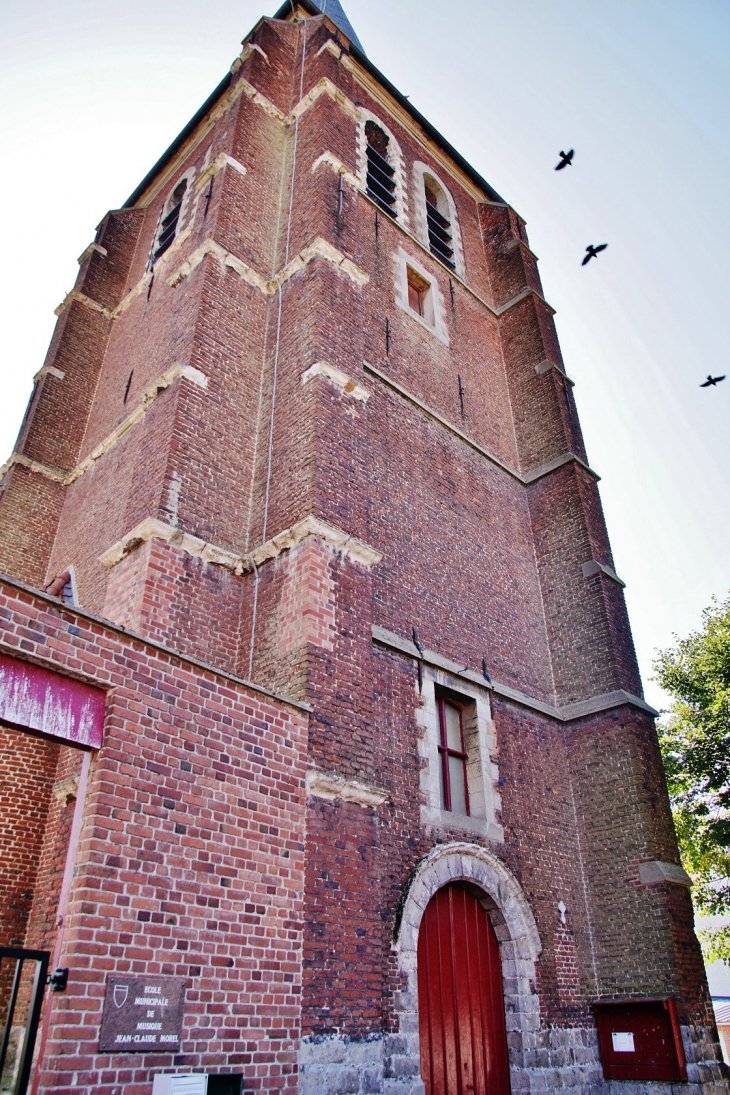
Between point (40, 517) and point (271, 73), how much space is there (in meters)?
9.48

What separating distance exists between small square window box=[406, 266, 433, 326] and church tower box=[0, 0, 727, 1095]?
0.24 metres

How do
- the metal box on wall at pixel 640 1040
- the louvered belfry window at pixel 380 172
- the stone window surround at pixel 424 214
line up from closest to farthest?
1. the metal box on wall at pixel 640 1040
2. the louvered belfry window at pixel 380 172
3. the stone window surround at pixel 424 214

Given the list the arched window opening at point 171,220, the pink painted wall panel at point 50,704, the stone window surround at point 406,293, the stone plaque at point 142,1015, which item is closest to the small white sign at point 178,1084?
the stone plaque at point 142,1015

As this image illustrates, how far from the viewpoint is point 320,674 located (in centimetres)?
698

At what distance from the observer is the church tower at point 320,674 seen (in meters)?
5.05

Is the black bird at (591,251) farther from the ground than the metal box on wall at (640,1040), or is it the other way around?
the black bird at (591,251)

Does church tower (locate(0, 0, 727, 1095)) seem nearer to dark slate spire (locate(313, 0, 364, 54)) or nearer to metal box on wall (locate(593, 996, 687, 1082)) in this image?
metal box on wall (locate(593, 996, 687, 1082))

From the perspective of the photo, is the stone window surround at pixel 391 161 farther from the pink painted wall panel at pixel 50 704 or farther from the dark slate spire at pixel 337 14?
the pink painted wall panel at pixel 50 704

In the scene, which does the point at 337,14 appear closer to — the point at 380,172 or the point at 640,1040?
the point at 380,172

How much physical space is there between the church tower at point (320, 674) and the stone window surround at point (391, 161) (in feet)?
0.29

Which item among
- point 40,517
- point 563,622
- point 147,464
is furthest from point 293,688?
point 40,517

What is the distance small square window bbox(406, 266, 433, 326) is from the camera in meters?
14.1

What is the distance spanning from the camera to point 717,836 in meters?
15.2

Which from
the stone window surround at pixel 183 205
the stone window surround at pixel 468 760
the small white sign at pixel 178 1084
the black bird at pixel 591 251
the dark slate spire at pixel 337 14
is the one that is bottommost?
the small white sign at pixel 178 1084
